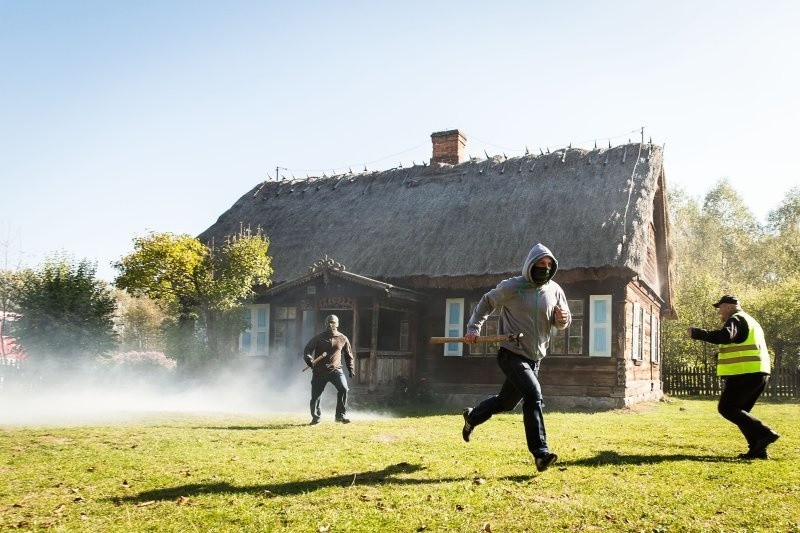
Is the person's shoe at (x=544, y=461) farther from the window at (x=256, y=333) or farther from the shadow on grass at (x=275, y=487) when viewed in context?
the window at (x=256, y=333)

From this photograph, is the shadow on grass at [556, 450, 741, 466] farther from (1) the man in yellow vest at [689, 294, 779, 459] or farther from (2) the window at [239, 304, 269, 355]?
(2) the window at [239, 304, 269, 355]

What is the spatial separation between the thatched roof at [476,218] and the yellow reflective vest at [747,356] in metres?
7.16

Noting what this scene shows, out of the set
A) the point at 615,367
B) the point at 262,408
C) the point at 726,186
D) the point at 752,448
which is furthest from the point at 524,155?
the point at 726,186

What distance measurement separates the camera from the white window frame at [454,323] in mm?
16922

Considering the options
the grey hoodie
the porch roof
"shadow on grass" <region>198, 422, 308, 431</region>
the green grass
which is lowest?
"shadow on grass" <region>198, 422, 308, 431</region>

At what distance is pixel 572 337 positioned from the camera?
16.0m

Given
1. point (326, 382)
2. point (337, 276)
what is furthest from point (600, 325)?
point (326, 382)

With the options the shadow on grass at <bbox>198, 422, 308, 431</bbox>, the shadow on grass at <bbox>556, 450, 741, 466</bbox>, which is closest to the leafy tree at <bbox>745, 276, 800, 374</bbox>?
the shadow on grass at <bbox>556, 450, 741, 466</bbox>

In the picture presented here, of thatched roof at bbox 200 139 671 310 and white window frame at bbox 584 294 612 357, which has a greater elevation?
thatched roof at bbox 200 139 671 310

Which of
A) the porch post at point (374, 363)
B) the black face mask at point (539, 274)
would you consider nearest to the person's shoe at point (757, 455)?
the black face mask at point (539, 274)

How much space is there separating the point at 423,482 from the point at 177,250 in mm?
12258

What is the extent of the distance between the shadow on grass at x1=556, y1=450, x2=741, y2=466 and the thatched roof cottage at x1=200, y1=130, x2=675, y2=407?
7.86m

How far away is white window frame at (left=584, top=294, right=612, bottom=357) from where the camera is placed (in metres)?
15.5

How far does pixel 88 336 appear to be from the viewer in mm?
18312
